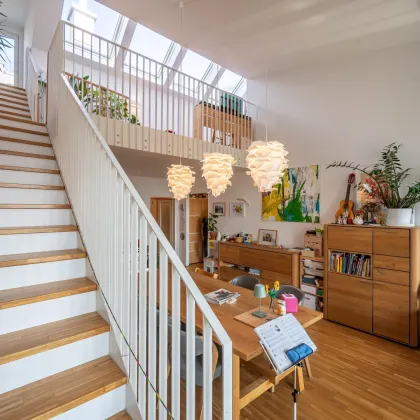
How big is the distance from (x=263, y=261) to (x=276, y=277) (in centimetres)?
39

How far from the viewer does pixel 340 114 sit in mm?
4250

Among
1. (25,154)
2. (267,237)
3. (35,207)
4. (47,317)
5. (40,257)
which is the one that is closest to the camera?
(47,317)

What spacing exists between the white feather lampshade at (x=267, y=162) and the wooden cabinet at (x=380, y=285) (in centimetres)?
194

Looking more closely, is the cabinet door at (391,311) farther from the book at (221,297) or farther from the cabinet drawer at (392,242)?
the book at (221,297)

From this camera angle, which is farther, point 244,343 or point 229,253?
point 229,253

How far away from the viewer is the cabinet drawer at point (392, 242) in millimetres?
3131

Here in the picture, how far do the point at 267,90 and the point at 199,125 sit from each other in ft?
5.94

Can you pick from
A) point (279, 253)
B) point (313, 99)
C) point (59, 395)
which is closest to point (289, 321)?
point (59, 395)

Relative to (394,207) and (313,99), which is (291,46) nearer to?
(313,99)

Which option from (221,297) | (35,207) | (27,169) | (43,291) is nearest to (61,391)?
(43,291)

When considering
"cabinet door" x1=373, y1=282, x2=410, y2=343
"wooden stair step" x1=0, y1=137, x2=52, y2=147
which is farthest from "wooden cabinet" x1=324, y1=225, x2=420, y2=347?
"wooden stair step" x1=0, y1=137, x2=52, y2=147

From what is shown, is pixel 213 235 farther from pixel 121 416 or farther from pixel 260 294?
pixel 121 416

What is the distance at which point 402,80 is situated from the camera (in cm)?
364

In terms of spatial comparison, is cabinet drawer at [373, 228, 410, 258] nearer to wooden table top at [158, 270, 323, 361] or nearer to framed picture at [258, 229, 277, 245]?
wooden table top at [158, 270, 323, 361]
